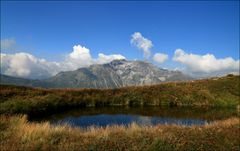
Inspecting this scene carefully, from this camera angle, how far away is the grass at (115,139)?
1580 centimetres

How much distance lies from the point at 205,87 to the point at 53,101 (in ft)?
117

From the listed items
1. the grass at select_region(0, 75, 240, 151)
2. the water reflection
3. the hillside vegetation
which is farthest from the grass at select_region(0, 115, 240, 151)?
the hillside vegetation

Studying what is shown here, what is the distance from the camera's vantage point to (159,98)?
57688 millimetres

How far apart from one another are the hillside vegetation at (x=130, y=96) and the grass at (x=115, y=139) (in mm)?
22642

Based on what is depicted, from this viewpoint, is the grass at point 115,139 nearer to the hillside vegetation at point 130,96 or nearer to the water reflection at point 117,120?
the water reflection at point 117,120

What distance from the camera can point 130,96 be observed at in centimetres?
5741

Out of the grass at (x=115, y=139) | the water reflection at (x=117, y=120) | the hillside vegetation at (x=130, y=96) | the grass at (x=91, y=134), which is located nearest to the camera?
the grass at (x=115, y=139)

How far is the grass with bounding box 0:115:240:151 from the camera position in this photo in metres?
15.8

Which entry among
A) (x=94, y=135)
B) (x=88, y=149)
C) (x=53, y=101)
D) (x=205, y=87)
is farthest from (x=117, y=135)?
(x=205, y=87)

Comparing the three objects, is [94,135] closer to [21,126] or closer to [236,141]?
[21,126]

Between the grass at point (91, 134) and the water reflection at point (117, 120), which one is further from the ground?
the grass at point (91, 134)

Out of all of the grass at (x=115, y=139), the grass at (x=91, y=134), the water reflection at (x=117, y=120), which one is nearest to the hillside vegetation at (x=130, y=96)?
the grass at (x=91, y=134)

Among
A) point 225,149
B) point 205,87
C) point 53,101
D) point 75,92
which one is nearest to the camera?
point 225,149

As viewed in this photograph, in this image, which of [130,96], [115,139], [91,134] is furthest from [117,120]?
[130,96]
